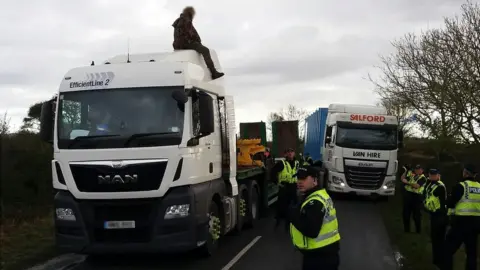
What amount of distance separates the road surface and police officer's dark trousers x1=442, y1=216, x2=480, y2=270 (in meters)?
0.99

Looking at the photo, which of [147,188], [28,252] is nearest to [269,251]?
[147,188]

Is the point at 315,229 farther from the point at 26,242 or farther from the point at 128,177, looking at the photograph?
the point at 26,242

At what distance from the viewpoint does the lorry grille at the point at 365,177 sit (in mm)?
17688

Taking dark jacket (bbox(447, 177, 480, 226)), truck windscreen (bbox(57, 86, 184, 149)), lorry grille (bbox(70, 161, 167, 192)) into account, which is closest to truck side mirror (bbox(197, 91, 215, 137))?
truck windscreen (bbox(57, 86, 184, 149))

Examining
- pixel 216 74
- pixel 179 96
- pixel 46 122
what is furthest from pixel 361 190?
pixel 46 122

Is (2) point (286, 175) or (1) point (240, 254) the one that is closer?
(1) point (240, 254)

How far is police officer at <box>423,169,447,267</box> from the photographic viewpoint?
8242 mm

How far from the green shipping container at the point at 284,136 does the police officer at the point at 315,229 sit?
52.6 feet

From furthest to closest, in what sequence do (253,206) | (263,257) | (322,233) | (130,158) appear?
(253,206), (263,257), (130,158), (322,233)

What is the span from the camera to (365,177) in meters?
17.7

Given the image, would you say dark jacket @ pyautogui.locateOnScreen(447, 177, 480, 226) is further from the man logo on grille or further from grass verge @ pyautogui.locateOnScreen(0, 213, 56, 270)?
grass verge @ pyautogui.locateOnScreen(0, 213, 56, 270)

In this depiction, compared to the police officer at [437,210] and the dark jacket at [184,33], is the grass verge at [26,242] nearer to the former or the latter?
the dark jacket at [184,33]

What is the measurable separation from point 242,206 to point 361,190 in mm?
8101

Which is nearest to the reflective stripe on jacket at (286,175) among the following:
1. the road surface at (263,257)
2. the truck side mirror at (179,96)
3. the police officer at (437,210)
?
the road surface at (263,257)
